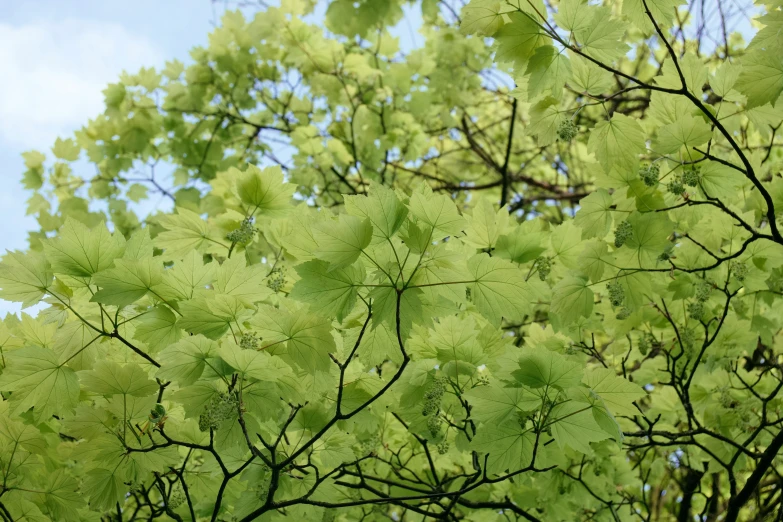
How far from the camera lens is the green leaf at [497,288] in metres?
1.60

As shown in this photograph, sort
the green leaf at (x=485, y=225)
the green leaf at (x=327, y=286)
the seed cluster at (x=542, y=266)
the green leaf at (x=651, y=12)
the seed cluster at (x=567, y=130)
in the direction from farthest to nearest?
the seed cluster at (x=542, y=266)
the green leaf at (x=485, y=225)
the seed cluster at (x=567, y=130)
the green leaf at (x=651, y=12)
the green leaf at (x=327, y=286)

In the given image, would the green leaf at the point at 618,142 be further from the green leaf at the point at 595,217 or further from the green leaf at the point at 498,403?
the green leaf at the point at 498,403

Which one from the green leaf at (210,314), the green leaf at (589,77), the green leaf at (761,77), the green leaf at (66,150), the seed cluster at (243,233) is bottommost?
the green leaf at (210,314)

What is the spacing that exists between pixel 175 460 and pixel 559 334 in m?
1.51

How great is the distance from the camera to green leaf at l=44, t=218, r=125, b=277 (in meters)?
1.61

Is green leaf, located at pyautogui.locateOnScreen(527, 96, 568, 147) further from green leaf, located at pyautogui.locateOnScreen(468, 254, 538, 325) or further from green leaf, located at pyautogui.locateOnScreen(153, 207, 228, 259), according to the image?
green leaf, located at pyautogui.locateOnScreen(153, 207, 228, 259)

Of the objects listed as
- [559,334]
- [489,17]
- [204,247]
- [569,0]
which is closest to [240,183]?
[204,247]

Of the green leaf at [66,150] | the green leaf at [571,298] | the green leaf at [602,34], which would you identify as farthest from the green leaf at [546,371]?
the green leaf at [66,150]

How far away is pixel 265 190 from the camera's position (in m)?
2.08

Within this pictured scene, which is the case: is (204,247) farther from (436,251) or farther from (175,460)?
(436,251)

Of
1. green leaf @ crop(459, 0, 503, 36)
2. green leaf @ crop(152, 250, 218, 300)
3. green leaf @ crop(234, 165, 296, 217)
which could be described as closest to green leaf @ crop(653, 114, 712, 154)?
green leaf @ crop(459, 0, 503, 36)

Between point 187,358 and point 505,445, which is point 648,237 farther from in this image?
point 187,358

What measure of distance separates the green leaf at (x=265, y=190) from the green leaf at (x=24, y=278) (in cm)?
64

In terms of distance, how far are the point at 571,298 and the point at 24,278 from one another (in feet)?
5.77
